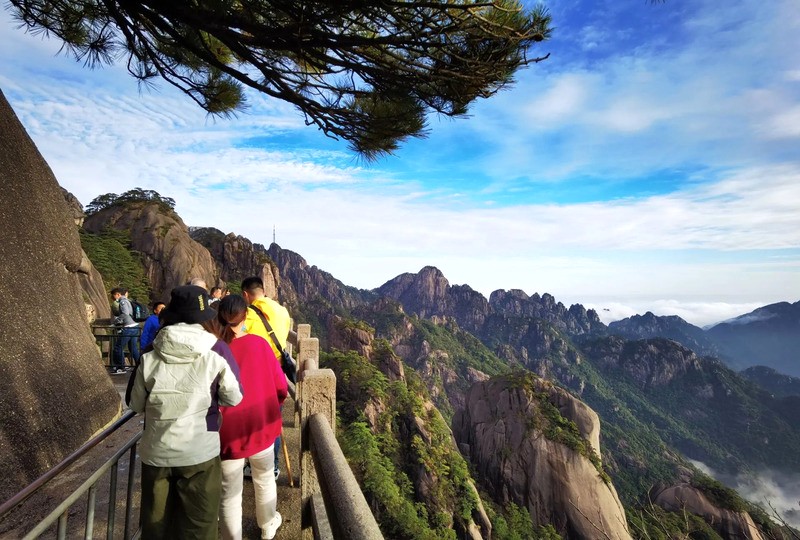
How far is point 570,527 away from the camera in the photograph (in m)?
Answer: 23.3

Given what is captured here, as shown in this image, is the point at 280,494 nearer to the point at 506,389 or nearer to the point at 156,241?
the point at 156,241

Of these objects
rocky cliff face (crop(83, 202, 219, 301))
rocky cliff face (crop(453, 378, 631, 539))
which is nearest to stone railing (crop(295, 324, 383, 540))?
rocky cliff face (crop(83, 202, 219, 301))

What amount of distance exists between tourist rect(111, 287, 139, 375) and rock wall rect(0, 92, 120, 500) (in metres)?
2.14

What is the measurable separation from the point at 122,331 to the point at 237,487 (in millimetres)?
7198

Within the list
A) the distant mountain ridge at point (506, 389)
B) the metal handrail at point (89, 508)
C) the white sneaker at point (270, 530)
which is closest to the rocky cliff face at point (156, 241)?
the distant mountain ridge at point (506, 389)

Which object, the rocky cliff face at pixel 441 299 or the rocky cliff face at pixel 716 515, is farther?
the rocky cliff face at pixel 441 299

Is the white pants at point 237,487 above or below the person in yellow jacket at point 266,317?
below

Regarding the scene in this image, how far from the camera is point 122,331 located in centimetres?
823

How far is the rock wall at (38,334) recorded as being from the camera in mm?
3771

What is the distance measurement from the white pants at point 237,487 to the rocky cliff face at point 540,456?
2314cm

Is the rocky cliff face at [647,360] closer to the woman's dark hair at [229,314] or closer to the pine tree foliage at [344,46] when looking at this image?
the pine tree foliage at [344,46]

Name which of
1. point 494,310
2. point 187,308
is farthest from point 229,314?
point 494,310

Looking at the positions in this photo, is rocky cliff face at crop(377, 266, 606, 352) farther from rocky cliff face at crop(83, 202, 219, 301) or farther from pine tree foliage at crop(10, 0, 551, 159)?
pine tree foliage at crop(10, 0, 551, 159)

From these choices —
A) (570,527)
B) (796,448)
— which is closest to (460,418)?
(570,527)
